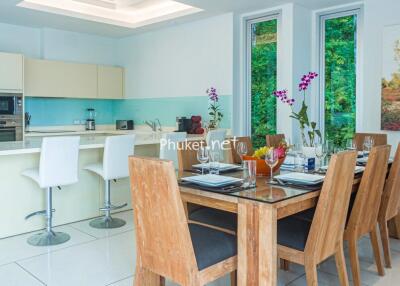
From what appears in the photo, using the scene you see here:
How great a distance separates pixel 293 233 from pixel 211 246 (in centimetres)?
50

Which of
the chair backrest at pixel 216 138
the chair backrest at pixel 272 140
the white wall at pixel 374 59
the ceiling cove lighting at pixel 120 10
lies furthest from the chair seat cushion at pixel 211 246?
the ceiling cove lighting at pixel 120 10

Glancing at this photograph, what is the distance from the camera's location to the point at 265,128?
5.25 metres

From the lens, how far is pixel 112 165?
3.51m

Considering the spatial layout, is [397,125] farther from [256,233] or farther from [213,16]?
[256,233]

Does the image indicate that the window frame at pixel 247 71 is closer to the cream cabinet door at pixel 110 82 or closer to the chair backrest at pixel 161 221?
the cream cabinet door at pixel 110 82

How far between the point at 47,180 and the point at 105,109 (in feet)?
13.2

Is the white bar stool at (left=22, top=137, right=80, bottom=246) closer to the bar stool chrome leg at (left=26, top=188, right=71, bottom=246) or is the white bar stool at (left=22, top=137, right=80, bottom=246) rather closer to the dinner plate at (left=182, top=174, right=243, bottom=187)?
the bar stool chrome leg at (left=26, top=188, right=71, bottom=246)

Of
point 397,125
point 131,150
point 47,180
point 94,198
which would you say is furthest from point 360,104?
point 47,180

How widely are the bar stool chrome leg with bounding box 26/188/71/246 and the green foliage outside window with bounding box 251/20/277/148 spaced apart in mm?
2971

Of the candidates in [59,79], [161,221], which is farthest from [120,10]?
[161,221]

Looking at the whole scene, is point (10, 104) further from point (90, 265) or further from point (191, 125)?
point (90, 265)

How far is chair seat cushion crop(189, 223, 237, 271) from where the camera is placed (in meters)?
1.81

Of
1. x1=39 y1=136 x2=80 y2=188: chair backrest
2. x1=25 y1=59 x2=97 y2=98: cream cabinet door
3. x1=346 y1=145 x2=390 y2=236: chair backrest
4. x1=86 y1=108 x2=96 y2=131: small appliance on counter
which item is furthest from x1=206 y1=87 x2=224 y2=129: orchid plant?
x1=346 y1=145 x2=390 y2=236: chair backrest

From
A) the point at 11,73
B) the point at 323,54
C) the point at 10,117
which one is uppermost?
the point at 323,54
